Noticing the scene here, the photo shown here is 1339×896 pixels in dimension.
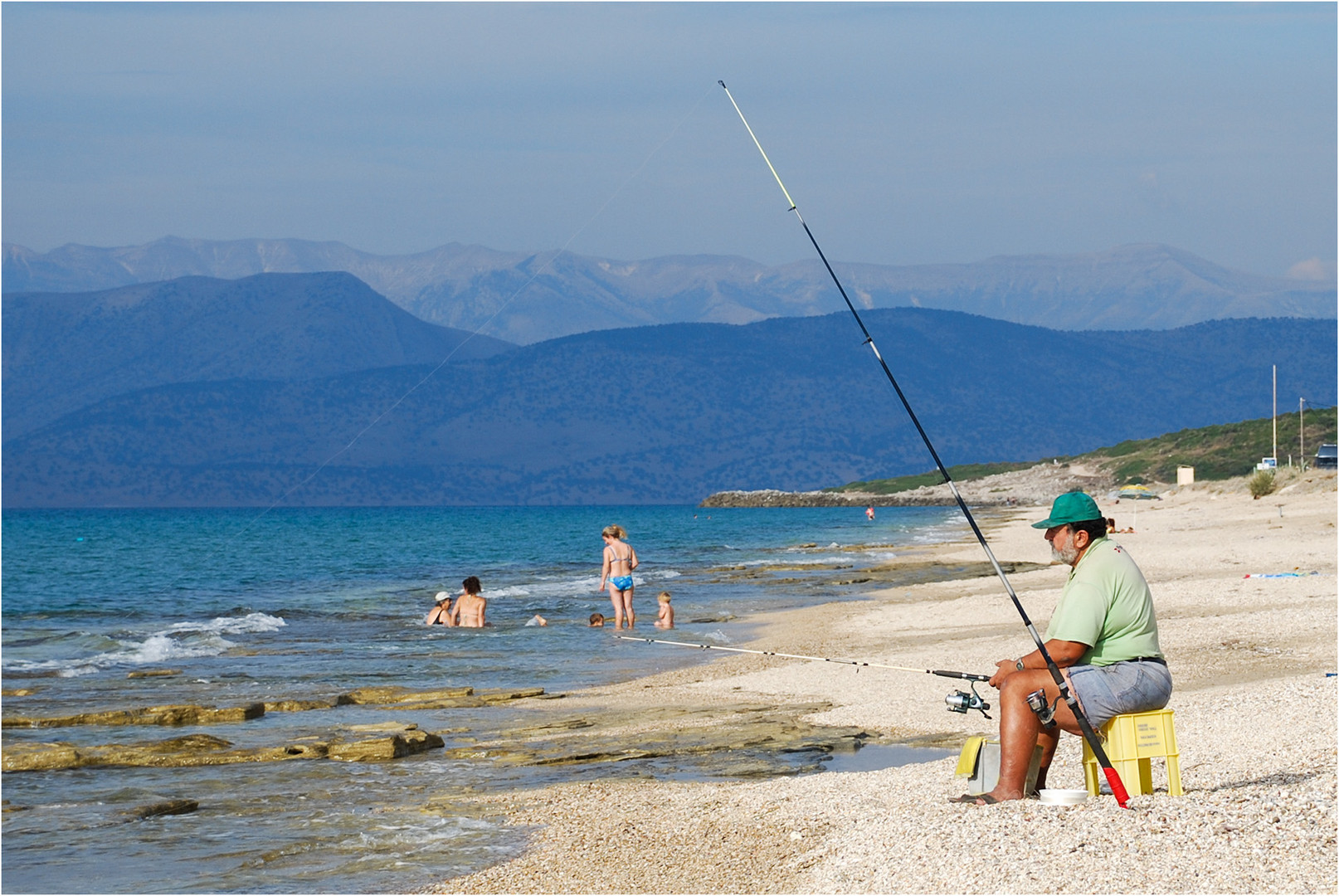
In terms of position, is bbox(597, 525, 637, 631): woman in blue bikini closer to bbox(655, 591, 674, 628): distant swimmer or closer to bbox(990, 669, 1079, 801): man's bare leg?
bbox(655, 591, 674, 628): distant swimmer

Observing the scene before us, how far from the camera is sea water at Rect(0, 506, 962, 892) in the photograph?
27.4 ft

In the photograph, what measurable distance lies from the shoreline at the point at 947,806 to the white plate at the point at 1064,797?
104 mm

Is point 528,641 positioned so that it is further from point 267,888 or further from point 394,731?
point 267,888

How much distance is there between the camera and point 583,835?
821 cm

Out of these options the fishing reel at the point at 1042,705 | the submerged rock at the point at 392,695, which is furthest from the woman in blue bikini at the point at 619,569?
the fishing reel at the point at 1042,705

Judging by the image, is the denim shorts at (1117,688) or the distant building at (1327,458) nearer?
the denim shorts at (1117,688)

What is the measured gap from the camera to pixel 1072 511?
263 inches

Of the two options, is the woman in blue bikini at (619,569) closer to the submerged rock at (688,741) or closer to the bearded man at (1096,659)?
the submerged rock at (688,741)

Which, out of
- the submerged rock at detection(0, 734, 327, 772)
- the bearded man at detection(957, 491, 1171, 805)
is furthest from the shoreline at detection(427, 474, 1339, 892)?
the submerged rock at detection(0, 734, 327, 772)

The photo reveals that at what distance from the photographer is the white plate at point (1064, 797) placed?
6.50 metres

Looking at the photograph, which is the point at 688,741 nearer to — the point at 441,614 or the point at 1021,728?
the point at 1021,728

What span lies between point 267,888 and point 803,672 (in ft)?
26.8

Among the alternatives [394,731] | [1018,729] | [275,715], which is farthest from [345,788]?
[1018,729]

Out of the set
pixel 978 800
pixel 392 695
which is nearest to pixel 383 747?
pixel 392 695
